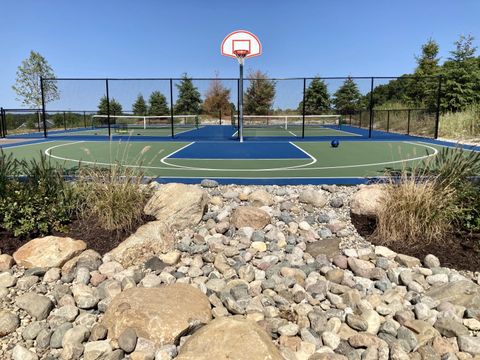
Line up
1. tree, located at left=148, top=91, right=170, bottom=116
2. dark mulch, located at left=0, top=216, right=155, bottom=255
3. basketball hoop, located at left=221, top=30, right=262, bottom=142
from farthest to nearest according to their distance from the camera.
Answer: tree, located at left=148, top=91, right=170, bottom=116 < basketball hoop, located at left=221, top=30, right=262, bottom=142 < dark mulch, located at left=0, top=216, right=155, bottom=255

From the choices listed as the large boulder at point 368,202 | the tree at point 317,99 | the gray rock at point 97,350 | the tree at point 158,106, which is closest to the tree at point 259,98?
the tree at point 317,99

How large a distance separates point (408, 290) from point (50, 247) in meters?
3.63

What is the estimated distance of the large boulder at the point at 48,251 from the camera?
4.07 m

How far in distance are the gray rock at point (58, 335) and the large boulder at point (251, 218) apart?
2.42m

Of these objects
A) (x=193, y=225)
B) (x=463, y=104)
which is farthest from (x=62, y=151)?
(x=463, y=104)

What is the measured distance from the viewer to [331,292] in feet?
12.5

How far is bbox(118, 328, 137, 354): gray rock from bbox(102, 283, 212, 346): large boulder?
0.16ft

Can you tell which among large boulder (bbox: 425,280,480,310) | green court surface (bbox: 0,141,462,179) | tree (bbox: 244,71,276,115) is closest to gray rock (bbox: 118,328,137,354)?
large boulder (bbox: 425,280,480,310)

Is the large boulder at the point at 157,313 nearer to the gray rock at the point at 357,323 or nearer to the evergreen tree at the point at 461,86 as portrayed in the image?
the gray rock at the point at 357,323

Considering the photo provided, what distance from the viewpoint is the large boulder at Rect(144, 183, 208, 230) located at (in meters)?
5.04

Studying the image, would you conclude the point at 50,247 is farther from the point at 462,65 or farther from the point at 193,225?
the point at 462,65

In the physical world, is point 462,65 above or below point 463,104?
above

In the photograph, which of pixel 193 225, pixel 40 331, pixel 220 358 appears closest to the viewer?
pixel 220 358

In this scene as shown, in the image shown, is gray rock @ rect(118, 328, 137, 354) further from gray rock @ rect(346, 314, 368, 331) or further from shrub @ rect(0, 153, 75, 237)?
shrub @ rect(0, 153, 75, 237)
